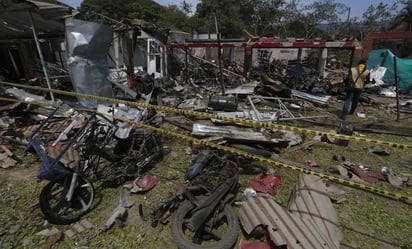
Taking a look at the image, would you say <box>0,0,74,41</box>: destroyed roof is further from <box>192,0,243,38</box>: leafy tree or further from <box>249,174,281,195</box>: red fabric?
<box>192,0,243,38</box>: leafy tree

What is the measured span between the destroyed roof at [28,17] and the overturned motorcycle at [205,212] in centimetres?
593

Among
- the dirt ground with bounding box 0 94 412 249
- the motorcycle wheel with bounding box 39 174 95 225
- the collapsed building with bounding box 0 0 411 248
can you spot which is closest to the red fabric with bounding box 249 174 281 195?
the collapsed building with bounding box 0 0 411 248

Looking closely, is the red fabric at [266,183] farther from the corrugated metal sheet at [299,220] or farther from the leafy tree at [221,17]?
the leafy tree at [221,17]

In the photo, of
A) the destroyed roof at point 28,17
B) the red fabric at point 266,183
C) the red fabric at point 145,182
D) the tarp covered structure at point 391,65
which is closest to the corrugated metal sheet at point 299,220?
the red fabric at point 266,183

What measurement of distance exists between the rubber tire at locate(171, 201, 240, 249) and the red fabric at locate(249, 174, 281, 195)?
96 centimetres

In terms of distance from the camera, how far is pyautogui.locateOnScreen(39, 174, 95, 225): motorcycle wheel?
3141 millimetres

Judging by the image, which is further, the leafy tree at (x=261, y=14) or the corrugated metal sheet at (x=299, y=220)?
the leafy tree at (x=261, y=14)

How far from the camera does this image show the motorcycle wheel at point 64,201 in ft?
10.3

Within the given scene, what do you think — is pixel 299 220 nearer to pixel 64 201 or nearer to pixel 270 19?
pixel 64 201

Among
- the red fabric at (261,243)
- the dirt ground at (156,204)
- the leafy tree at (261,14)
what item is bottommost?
the dirt ground at (156,204)

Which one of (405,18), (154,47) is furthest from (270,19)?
(154,47)

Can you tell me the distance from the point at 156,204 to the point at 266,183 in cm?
196

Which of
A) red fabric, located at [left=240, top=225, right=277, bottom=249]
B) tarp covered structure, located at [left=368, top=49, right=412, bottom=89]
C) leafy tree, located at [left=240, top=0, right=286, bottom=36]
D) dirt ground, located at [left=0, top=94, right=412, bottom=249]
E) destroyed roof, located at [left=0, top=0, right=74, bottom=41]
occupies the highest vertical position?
leafy tree, located at [left=240, top=0, right=286, bottom=36]

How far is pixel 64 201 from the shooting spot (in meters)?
3.43
